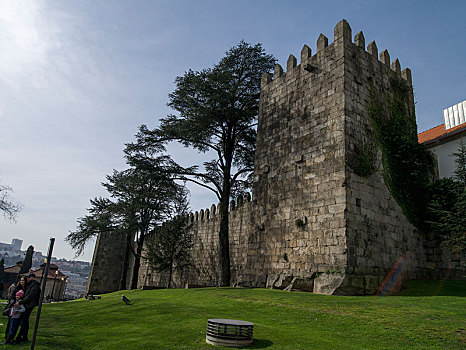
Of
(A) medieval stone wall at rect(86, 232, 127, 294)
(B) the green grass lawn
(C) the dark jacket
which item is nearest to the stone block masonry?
(B) the green grass lawn

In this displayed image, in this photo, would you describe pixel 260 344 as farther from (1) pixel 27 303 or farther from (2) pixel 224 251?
(2) pixel 224 251

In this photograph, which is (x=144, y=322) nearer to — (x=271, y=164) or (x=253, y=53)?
(x=271, y=164)

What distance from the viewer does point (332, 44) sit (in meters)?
12.6

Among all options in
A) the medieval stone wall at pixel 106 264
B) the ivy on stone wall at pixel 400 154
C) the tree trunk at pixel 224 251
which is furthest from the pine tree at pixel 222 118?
the medieval stone wall at pixel 106 264

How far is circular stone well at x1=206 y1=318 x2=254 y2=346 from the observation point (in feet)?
18.1

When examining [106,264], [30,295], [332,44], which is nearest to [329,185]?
[332,44]

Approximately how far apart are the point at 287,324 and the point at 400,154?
864cm

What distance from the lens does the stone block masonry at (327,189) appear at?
10.4 meters

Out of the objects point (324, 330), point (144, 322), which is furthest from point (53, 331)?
point (324, 330)

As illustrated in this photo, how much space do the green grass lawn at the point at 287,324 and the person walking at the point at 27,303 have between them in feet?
1.06

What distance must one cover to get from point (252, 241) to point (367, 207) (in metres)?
4.77

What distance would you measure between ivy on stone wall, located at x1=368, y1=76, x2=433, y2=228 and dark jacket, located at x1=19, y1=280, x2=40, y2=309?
10480mm

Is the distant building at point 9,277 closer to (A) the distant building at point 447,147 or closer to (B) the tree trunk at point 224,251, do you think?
(B) the tree trunk at point 224,251

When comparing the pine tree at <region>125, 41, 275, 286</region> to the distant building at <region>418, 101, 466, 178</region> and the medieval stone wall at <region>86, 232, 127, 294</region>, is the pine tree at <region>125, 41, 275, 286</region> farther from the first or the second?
the medieval stone wall at <region>86, 232, 127, 294</region>
